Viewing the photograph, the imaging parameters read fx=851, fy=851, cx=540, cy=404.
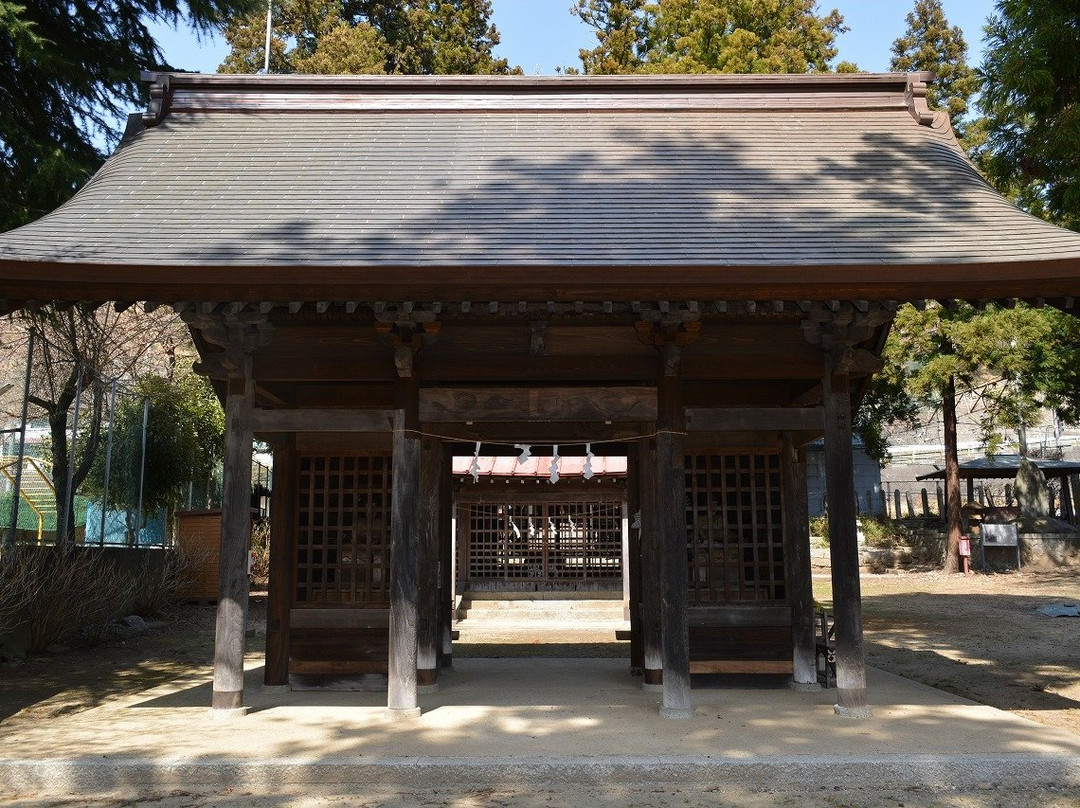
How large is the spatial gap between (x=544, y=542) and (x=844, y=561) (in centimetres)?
1172

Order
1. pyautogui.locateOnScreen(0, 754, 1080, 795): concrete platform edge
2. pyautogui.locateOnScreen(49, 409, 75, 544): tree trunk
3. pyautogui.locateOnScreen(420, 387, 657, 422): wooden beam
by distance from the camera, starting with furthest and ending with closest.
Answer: pyautogui.locateOnScreen(49, 409, 75, 544): tree trunk, pyautogui.locateOnScreen(420, 387, 657, 422): wooden beam, pyautogui.locateOnScreen(0, 754, 1080, 795): concrete platform edge

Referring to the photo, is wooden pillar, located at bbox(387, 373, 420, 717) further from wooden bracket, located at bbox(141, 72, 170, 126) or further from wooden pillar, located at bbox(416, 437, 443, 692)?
wooden bracket, located at bbox(141, 72, 170, 126)

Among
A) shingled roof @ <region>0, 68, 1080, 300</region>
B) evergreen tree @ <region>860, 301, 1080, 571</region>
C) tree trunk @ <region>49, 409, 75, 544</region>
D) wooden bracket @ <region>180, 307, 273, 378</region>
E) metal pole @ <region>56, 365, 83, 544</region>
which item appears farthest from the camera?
evergreen tree @ <region>860, 301, 1080, 571</region>

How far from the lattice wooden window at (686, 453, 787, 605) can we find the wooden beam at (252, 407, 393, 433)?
3390mm

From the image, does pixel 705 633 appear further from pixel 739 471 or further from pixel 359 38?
pixel 359 38

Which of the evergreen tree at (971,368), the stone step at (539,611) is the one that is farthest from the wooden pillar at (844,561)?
the evergreen tree at (971,368)

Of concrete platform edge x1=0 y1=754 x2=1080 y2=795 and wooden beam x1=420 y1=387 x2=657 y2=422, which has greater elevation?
wooden beam x1=420 y1=387 x2=657 y2=422

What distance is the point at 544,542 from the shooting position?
18328 millimetres

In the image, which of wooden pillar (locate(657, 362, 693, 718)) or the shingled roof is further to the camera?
wooden pillar (locate(657, 362, 693, 718))

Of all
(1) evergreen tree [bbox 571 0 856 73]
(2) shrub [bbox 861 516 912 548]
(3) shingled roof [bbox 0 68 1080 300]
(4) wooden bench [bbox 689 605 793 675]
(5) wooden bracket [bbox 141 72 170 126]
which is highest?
(1) evergreen tree [bbox 571 0 856 73]

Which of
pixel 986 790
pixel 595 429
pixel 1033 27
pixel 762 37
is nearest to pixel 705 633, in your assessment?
pixel 595 429

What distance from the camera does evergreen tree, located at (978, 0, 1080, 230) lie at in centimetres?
999

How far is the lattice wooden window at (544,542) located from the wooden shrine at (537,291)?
27.2 feet

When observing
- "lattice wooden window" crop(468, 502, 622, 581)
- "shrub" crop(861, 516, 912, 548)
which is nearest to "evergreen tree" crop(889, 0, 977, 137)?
"shrub" crop(861, 516, 912, 548)
